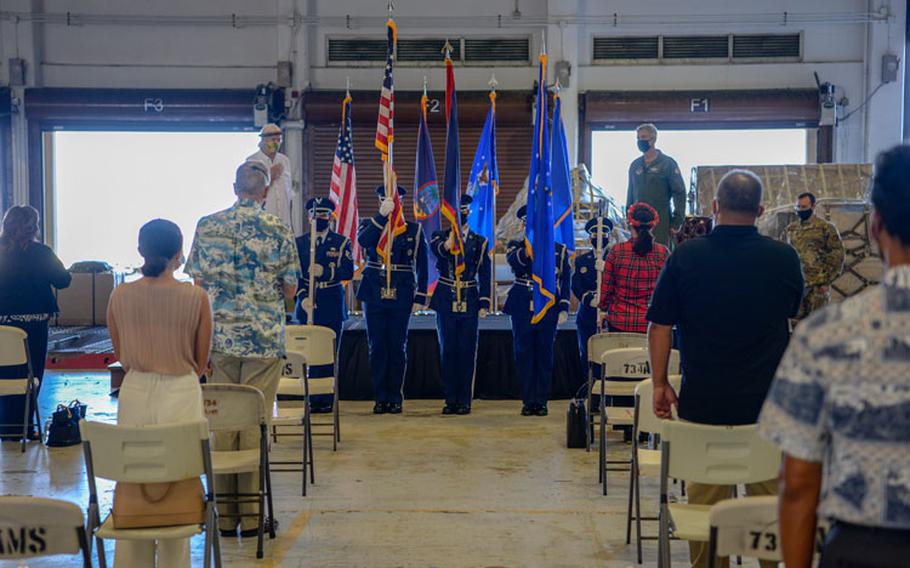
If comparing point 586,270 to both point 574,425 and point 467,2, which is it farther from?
point 467,2

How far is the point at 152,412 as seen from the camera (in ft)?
11.8

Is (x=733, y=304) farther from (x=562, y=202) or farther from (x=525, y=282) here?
(x=562, y=202)

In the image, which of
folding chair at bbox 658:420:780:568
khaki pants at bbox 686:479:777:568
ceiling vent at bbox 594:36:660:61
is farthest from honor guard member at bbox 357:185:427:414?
ceiling vent at bbox 594:36:660:61

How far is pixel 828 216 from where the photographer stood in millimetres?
10875

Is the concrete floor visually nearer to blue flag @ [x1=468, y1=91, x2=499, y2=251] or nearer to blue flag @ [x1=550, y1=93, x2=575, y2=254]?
blue flag @ [x1=550, y1=93, x2=575, y2=254]

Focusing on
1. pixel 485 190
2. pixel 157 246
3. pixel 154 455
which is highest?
pixel 485 190

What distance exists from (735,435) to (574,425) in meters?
3.52

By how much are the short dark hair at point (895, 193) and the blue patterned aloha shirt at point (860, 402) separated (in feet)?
0.29

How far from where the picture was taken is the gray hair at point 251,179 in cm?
467

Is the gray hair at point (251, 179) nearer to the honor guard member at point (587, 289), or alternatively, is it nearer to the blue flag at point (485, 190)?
the honor guard member at point (587, 289)

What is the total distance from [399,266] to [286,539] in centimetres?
368

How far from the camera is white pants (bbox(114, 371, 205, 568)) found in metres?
3.55

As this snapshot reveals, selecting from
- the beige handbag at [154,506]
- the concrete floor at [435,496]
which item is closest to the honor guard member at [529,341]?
the concrete floor at [435,496]

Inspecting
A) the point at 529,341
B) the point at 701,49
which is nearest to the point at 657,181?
the point at 529,341
